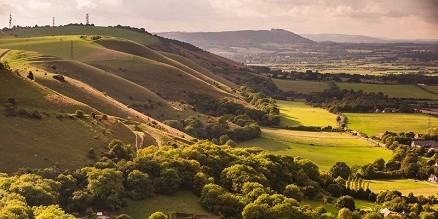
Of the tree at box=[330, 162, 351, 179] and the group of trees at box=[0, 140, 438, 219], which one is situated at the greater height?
the group of trees at box=[0, 140, 438, 219]

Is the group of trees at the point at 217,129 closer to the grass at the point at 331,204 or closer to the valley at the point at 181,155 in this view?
the valley at the point at 181,155

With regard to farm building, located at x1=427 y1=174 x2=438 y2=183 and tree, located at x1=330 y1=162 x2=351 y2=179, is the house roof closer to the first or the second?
farm building, located at x1=427 y1=174 x2=438 y2=183

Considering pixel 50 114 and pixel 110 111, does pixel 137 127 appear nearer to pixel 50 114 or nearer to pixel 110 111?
pixel 110 111

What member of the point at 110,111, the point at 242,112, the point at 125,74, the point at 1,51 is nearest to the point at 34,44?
the point at 1,51

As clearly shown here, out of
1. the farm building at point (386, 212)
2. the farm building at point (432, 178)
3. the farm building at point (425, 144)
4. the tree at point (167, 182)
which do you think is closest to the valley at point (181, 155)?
the tree at point (167, 182)

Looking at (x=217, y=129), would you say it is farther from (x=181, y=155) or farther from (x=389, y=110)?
(x=389, y=110)

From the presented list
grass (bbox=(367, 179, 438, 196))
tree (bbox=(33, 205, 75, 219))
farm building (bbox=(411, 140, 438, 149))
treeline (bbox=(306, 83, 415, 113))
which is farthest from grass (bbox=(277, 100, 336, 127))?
tree (bbox=(33, 205, 75, 219))

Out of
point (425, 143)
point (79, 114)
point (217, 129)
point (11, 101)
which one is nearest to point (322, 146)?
point (217, 129)
